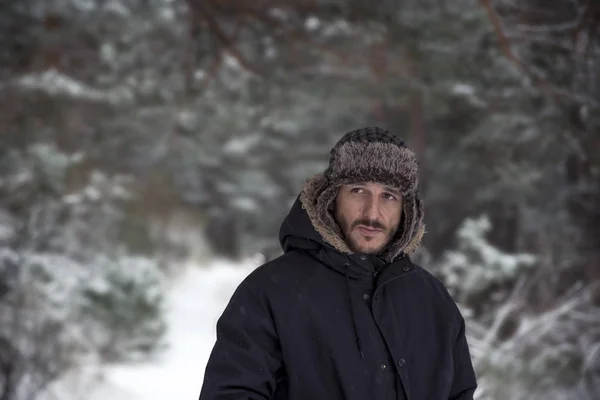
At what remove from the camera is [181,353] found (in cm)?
420

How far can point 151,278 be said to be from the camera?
14.0ft

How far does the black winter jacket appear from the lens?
1.23 m

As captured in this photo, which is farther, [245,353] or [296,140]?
[296,140]

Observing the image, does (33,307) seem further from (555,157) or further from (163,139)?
(555,157)

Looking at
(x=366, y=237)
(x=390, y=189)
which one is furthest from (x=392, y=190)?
(x=366, y=237)

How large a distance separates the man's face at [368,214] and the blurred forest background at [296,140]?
3.00m

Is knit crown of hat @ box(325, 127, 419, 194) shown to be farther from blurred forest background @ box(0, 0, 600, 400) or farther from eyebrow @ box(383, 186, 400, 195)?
blurred forest background @ box(0, 0, 600, 400)

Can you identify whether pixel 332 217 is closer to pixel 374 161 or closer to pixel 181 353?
pixel 374 161

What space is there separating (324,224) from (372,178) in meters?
0.14

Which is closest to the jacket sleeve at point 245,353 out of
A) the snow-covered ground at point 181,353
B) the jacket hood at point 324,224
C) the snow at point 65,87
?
the jacket hood at point 324,224

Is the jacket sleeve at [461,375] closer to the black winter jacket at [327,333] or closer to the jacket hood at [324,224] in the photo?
the black winter jacket at [327,333]

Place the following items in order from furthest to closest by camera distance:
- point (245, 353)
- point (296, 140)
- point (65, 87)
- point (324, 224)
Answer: point (296, 140) < point (65, 87) < point (324, 224) < point (245, 353)

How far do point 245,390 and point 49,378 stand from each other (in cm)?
303

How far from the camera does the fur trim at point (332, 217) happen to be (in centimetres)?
133
